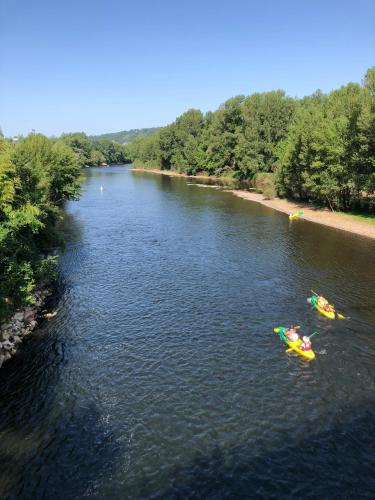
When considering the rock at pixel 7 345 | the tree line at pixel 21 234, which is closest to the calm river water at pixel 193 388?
the rock at pixel 7 345

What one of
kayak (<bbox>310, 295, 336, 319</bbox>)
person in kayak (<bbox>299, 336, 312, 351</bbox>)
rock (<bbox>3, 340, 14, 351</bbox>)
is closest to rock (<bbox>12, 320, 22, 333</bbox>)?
rock (<bbox>3, 340, 14, 351</bbox>)

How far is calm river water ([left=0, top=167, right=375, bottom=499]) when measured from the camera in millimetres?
18453

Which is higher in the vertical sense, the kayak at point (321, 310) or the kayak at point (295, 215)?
the kayak at point (295, 215)

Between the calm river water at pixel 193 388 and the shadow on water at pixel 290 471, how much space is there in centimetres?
6

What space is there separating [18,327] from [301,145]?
219 ft

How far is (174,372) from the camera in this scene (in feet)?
85.7

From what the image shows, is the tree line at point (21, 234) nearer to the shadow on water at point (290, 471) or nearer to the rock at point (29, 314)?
the rock at point (29, 314)

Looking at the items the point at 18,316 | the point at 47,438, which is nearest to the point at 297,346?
the point at 47,438

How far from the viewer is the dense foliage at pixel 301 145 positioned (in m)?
63.1

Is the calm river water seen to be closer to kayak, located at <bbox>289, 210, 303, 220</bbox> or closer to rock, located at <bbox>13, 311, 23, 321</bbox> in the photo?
rock, located at <bbox>13, 311, 23, 321</bbox>

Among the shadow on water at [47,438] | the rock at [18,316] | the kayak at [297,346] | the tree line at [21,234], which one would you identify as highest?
the tree line at [21,234]

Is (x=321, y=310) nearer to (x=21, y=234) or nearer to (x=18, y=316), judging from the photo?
(x=18, y=316)

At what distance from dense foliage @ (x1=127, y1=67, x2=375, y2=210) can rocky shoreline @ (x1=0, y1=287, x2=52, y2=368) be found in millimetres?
51107

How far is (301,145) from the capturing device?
80000 millimetres
